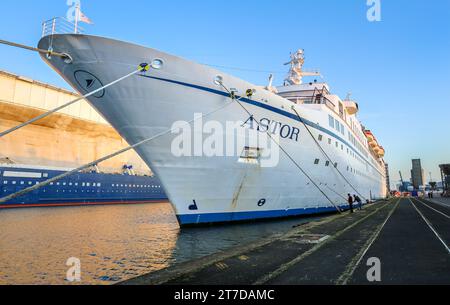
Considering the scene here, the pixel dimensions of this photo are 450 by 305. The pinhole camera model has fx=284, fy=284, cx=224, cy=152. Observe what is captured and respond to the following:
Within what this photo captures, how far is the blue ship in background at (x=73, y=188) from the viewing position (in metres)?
30.3

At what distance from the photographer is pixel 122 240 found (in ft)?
36.3

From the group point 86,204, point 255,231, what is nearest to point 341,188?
point 255,231

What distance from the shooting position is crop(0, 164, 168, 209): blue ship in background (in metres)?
30.3

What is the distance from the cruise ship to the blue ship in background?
26.2 m

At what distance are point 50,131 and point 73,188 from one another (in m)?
10.6

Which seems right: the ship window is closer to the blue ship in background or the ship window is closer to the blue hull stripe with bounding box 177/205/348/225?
the blue hull stripe with bounding box 177/205/348/225

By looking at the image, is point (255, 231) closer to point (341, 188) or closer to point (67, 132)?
point (341, 188)

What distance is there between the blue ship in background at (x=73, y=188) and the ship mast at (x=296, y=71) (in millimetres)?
28070

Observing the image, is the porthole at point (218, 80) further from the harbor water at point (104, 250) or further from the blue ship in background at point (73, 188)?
the blue ship in background at point (73, 188)

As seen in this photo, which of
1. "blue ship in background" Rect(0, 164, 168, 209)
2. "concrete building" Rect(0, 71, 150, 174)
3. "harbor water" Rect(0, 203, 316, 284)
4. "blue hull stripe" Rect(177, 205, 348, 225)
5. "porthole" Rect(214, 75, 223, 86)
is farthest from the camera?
"concrete building" Rect(0, 71, 150, 174)

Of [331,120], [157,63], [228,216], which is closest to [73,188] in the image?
[228,216]

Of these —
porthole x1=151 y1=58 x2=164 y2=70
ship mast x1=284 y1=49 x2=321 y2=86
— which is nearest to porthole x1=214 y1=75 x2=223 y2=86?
porthole x1=151 y1=58 x2=164 y2=70

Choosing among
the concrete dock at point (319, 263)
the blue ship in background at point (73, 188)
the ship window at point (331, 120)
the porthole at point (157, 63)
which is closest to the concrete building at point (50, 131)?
the blue ship in background at point (73, 188)
